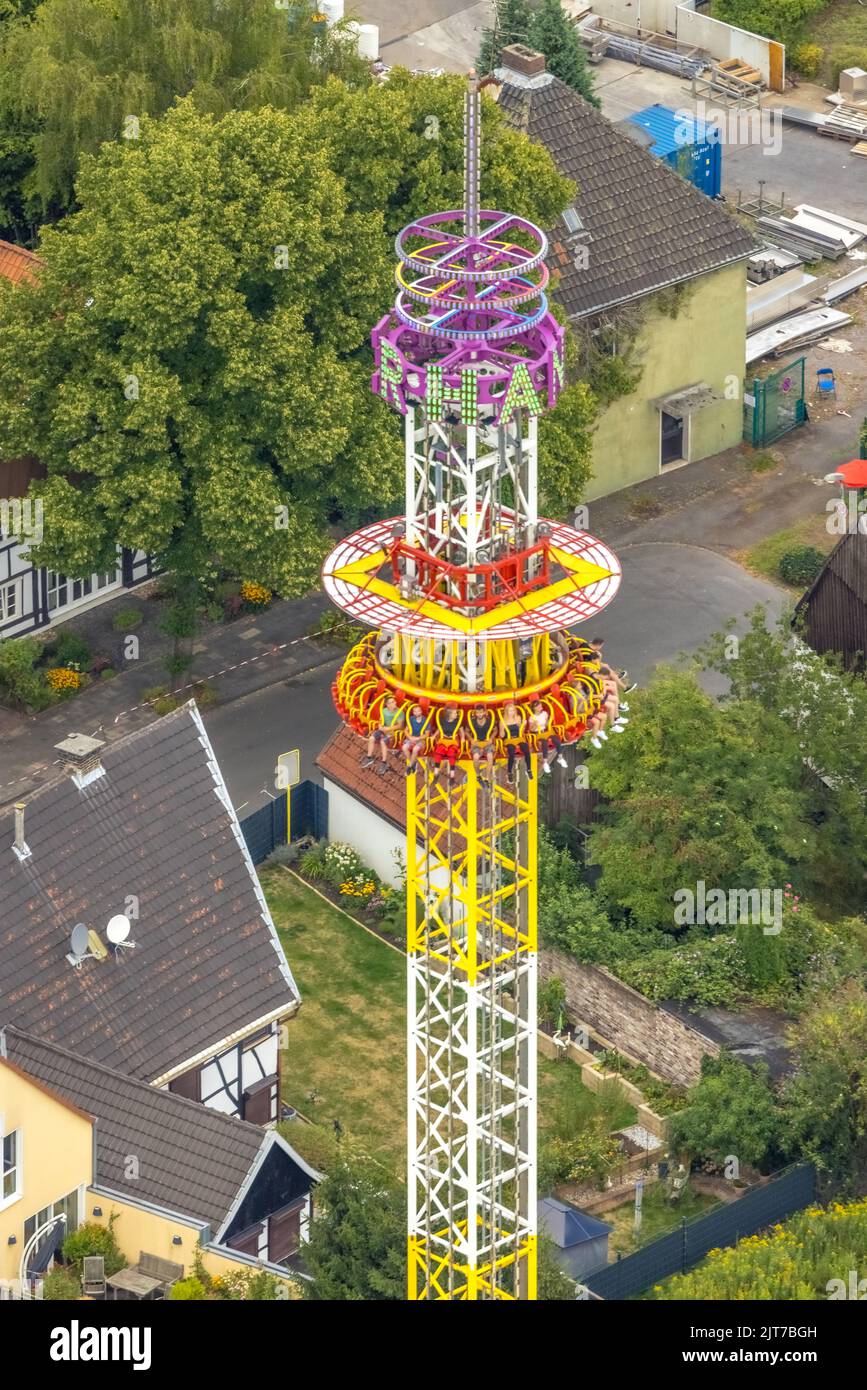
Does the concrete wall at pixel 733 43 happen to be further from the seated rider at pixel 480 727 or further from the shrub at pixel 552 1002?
the seated rider at pixel 480 727

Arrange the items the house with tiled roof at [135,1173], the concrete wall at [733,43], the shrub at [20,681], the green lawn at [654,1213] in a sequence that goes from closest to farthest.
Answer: the house with tiled roof at [135,1173]
the green lawn at [654,1213]
the shrub at [20,681]
the concrete wall at [733,43]

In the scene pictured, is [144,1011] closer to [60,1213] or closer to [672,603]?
[60,1213]

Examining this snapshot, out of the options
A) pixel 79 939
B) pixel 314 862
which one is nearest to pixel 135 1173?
pixel 79 939

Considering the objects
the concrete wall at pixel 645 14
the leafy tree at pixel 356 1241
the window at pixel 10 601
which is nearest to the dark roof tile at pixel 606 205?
the window at pixel 10 601

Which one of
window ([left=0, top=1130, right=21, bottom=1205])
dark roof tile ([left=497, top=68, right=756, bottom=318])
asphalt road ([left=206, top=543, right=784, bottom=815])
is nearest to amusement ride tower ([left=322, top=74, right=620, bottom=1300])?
window ([left=0, top=1130, right=21, bottom=1205])

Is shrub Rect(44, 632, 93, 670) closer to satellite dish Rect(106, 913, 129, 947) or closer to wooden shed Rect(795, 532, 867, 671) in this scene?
wooden shed Rect(795, 532, 867, 671)
